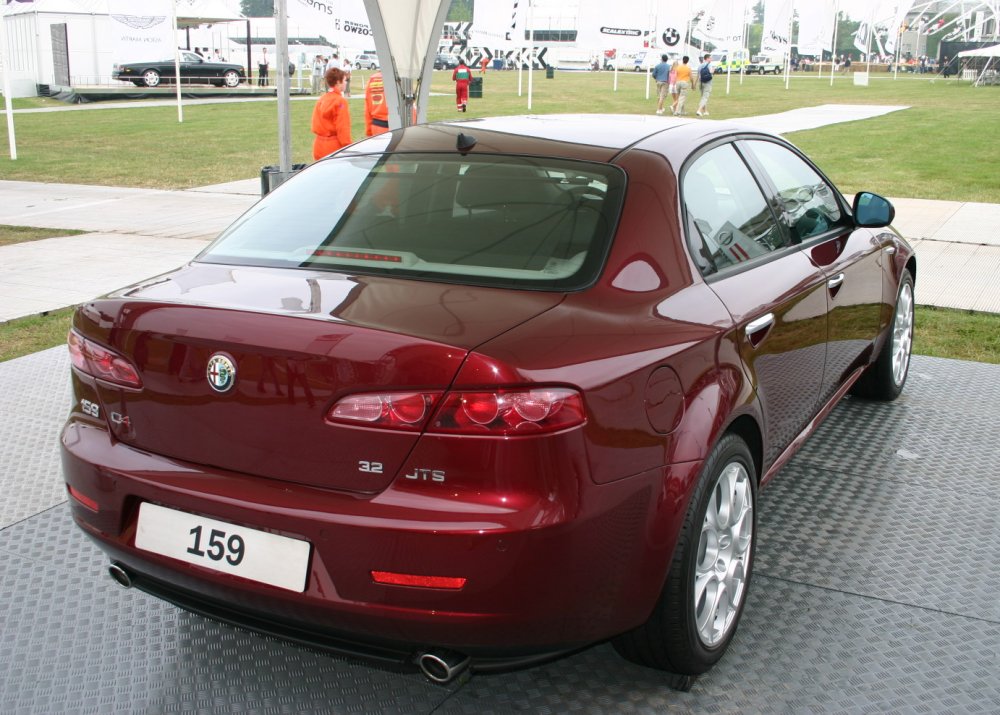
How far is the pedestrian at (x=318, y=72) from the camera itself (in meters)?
42.7

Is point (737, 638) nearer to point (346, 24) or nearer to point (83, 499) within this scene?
point (83, 499)

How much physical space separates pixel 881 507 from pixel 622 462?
2.04 metres

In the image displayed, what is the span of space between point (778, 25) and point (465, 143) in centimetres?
5446

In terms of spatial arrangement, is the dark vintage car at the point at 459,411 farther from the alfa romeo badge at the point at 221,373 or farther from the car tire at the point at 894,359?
the car tire at the point at 894,359

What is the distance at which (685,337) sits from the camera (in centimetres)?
261

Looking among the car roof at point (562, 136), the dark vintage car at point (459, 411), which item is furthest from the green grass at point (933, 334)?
the dark vintage car at point (459, 411)

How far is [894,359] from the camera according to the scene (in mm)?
5102

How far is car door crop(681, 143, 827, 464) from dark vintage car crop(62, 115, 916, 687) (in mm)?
18

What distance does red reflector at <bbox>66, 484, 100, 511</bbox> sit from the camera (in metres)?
2.60

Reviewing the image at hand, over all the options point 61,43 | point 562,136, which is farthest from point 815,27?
point 562,136

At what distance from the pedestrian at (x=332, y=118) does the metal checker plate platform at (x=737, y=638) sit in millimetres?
7705

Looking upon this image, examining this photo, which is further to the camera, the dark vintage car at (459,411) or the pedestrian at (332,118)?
the pedestrian at (332,118)

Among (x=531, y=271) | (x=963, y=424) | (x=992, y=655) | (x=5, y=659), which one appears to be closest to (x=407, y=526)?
(x=531, y=271)

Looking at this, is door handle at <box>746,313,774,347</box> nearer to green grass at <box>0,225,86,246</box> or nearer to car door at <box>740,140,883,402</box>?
car door at <box>740,140,883,402</box>
